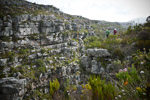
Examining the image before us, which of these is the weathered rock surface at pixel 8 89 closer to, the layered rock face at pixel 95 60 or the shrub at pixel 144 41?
the layered rock face at pixel 95 60

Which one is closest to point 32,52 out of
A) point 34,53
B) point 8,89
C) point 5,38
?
point 34,53

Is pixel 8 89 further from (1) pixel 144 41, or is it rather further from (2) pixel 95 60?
(1) pixel 144 41

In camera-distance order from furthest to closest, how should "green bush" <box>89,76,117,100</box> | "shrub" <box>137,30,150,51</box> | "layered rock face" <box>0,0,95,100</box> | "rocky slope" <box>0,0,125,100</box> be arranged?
"layered rock face" <box>0,0,95,100</box> < "rocky slope" <box>0,0,125,100</box> < "shrub" <box>137,30,150,51</box> < "green bush" <box>89,76,117,100</box>

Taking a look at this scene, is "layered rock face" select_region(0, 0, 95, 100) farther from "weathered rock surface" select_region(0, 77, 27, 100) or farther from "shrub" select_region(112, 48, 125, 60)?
"shrub" select_region(112, 48, 125, 60)

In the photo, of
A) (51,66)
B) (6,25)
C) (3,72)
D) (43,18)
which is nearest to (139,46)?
(51,66)

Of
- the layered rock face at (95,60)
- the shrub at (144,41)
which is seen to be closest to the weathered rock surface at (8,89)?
the layered rock face at (95,60)

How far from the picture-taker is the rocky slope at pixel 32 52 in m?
18.8

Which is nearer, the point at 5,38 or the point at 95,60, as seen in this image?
the point at 95,60

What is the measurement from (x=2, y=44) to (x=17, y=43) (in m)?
3.29

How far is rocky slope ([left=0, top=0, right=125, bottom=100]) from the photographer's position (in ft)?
61.6

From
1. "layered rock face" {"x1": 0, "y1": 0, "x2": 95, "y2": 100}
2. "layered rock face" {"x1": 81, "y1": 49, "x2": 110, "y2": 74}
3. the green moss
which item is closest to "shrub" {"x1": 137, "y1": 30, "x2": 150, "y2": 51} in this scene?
"layered rock face" {"x1": 81, "y1": 49, "x2": 110, "y2": 74}

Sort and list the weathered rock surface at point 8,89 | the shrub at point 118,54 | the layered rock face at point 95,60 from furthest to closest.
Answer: the weathered rock surface at point 8,89 → the layered rock face at point 95,60 → the shrub at point 118,54

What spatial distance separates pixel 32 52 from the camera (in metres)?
25.1

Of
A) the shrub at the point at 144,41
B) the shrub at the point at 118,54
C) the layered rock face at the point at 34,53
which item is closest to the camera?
the shrub at the point at 144,41
